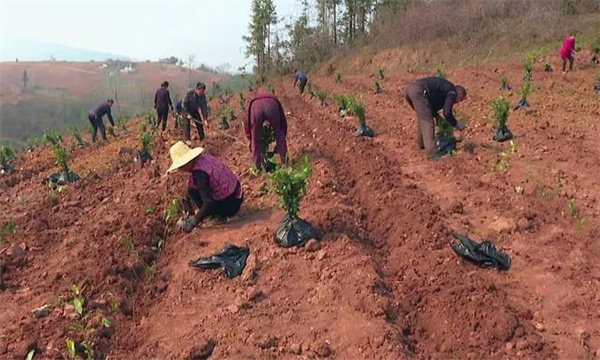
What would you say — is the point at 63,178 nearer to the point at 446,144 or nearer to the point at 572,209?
the point at 446,144

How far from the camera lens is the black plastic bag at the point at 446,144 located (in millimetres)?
7090

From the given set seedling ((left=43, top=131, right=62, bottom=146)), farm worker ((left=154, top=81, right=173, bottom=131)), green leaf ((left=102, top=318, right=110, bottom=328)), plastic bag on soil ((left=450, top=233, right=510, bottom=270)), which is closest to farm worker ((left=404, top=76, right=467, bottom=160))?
plastic bag on soil ((left=450, top=233, right=510, bottom=270))

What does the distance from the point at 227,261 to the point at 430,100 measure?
398 cm

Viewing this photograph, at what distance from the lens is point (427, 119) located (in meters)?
6.84

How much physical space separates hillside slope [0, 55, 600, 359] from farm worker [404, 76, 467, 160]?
35 cm

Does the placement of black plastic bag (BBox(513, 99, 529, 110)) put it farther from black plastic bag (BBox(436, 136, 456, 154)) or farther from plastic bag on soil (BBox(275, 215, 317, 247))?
plastic bag on soil (BBox(275, 215, 317, 247))

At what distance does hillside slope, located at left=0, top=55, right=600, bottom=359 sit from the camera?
350 cm

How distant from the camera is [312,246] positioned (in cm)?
457

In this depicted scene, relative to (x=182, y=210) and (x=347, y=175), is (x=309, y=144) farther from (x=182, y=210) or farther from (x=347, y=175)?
(x=182, y=210)

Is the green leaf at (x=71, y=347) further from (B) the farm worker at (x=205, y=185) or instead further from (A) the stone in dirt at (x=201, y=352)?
(B) the farm worker at (x=205, y=185)

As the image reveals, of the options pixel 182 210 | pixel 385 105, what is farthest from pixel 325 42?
pixel 182 210

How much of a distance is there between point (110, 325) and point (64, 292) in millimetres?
739

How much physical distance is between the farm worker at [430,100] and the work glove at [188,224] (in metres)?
3.54

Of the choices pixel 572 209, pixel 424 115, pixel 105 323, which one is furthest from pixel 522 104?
pixel 105 323
